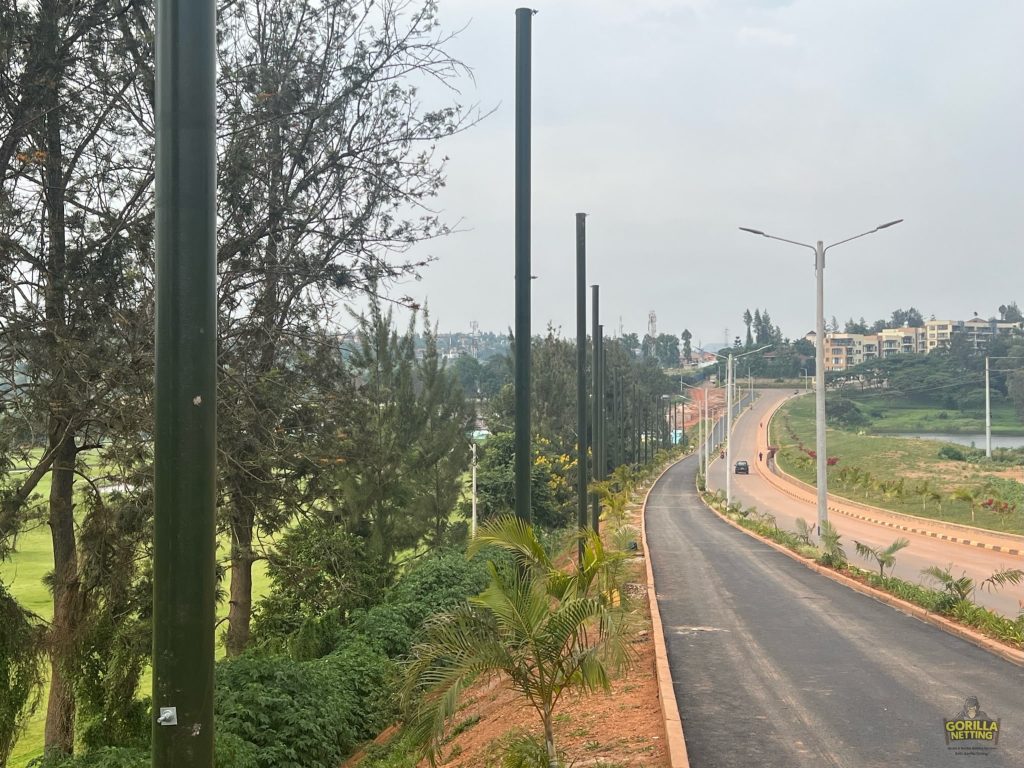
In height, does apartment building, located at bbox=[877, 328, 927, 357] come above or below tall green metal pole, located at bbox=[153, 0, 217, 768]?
above

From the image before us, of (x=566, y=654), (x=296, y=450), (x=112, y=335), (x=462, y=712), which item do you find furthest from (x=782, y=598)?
(x=112, y=335)

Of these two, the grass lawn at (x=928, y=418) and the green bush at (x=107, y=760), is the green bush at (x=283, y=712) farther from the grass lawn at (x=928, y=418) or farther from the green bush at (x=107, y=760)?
the grass lawn at (x=928, y=418)

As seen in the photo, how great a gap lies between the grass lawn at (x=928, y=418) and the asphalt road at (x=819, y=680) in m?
102

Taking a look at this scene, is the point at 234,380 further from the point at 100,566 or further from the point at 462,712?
the point at 462,712

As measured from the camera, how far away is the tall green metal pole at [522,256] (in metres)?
10.3

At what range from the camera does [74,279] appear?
8.71m

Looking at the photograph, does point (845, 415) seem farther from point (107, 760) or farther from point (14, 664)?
point (107, 760)

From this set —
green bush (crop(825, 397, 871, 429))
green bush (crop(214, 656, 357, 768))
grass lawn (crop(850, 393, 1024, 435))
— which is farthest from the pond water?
green bush (crop(214, 656, 357, 768))

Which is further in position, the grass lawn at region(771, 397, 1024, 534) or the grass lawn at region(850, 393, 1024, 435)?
the grass lawn at region(850, 393, 1024, 435)

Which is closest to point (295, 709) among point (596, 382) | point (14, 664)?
point (14, 664)

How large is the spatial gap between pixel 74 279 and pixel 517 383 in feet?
15.7

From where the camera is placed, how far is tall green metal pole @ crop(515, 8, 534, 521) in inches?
406

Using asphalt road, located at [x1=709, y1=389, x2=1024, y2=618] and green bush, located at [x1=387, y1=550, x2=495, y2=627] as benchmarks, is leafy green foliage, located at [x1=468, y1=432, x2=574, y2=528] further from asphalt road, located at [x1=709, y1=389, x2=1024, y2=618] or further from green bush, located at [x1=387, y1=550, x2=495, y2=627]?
green bush, located at [x1=387, y1=550, x2=495, y2=627]

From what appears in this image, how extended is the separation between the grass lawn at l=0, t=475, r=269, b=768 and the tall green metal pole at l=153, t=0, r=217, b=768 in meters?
11.0
